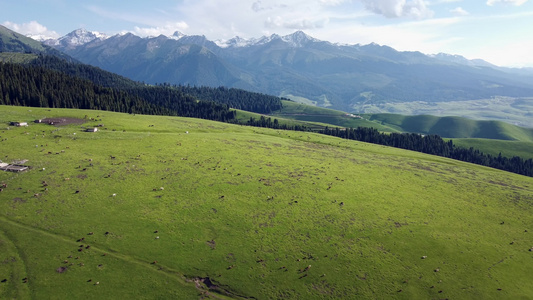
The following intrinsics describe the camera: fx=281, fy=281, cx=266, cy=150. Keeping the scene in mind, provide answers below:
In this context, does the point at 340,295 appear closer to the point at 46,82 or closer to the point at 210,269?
the point at 210,269

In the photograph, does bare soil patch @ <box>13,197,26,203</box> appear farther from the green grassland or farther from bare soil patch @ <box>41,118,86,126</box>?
bare soil patch @ <box>41,118,86,126</box>

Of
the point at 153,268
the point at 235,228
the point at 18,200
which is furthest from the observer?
the point at 235,228

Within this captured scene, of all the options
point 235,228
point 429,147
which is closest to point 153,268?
point 235,228

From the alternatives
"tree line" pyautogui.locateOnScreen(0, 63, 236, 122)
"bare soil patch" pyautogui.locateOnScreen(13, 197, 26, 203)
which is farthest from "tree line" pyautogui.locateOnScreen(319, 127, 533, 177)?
"bare soil patch" pyautogui.locateOnScreen(13, 197, 26, 203)

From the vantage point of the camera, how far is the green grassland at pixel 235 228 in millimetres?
35406

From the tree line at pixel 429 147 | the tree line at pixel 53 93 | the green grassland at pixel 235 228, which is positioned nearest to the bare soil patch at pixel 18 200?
the green grassland at pixel 235 228

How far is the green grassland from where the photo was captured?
3541cm

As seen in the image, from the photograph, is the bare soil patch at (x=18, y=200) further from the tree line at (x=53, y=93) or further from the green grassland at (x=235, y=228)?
the tree line at (x=53, y=93)

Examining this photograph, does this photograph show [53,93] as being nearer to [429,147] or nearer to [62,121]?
[62,121]

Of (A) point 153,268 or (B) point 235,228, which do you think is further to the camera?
(B) point 235,228

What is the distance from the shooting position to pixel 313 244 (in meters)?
43.6

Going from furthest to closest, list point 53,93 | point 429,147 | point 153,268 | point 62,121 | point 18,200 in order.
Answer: point 429,147
point 53,93
point 62,121
point 18,200
point 153,268

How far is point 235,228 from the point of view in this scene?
45.1 metres

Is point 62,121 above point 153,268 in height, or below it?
above
